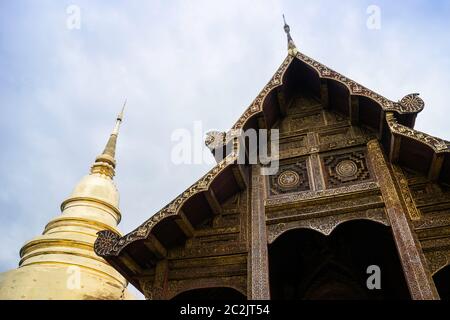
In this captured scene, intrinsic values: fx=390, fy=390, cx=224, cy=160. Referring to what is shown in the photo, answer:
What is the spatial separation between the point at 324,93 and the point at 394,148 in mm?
1993

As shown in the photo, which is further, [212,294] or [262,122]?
[262,122]

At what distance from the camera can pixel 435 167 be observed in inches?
233

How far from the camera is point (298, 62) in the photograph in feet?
26.6

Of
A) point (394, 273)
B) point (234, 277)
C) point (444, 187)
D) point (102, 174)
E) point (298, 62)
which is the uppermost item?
point (102, 174)

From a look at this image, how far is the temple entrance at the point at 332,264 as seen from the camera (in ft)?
23.9

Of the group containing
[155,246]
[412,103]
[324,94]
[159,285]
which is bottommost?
[159,285]

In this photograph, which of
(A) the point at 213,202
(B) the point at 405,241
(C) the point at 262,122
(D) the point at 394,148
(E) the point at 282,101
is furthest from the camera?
(E) the point at 282,101

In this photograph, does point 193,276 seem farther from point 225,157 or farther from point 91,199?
point 91,199

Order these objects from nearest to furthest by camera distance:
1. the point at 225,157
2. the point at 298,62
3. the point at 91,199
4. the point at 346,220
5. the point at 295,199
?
the point at 346,220, the point at 295,199, the point at 225,157, the point at 298,62, the point at 91,199

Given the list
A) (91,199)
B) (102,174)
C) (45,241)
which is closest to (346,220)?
(45,241)

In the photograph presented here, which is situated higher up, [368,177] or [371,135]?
[371,135]

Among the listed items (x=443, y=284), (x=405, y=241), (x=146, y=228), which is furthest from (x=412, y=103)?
(x=146, y=228)

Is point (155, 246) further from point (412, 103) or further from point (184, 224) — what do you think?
point (412, 103)
